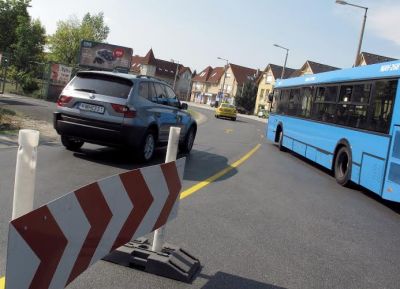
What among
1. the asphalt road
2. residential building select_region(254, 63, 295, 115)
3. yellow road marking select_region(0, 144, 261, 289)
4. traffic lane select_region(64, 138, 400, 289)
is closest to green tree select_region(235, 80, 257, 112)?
residential building select_region(254, 63, 295, 115)

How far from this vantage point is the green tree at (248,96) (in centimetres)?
8788

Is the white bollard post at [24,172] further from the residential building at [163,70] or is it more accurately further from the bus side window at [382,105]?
the residential building at [163,70]

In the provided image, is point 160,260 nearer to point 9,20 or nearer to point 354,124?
point 354,124

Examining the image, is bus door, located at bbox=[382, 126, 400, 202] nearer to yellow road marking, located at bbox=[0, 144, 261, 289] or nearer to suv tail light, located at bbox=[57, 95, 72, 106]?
yellow road marking, located at bbox=[0, 144, 261, 289]

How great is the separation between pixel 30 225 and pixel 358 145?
31.2ft

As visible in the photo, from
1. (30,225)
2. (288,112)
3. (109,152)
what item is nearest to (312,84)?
(288,112)

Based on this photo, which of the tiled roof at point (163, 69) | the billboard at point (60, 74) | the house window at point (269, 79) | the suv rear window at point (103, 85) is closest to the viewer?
the suv rear window at point (103, 85)

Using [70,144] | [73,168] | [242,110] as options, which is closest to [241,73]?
[242,110]

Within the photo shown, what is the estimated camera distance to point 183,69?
139 m

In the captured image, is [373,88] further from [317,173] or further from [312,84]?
[312,84]

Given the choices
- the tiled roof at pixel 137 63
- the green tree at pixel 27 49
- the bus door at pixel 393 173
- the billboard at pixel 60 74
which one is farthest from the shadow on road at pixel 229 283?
the tiled roof at pixel 137 63

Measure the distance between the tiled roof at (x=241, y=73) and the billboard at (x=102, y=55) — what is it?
205 ft

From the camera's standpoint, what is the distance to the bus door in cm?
898

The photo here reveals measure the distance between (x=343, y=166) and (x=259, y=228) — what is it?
617cm
